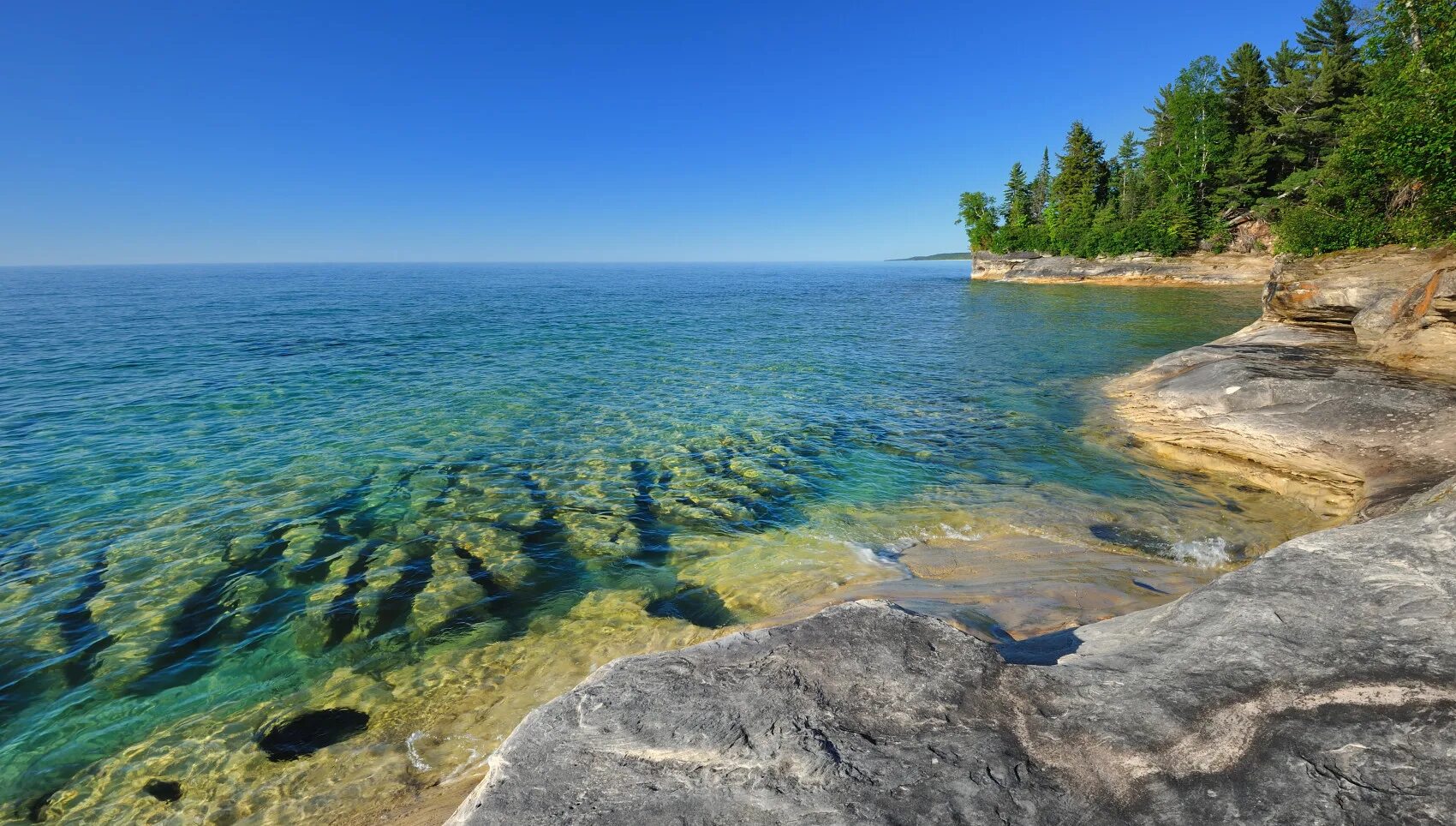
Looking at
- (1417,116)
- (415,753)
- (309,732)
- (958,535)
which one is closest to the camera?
(415,753)

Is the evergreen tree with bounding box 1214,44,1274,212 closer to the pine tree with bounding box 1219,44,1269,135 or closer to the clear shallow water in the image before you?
the pine tree with bounding box 1219,44,1269,135

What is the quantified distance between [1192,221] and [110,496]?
290ft

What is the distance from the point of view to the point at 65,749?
6.43 m

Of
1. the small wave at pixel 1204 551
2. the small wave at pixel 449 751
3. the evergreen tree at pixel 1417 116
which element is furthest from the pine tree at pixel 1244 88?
the small wave at pixel 449 751

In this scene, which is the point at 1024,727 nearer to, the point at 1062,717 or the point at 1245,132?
the point at 1062,717

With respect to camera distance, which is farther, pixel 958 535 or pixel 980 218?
pixel 980 218

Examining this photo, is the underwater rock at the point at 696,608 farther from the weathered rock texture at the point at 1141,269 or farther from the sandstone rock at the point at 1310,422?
the weathered rock texture at the point at 1141,269

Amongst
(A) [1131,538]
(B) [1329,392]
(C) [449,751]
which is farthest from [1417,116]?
(C) [449,751]

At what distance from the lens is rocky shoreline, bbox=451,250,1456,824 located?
3312 mm

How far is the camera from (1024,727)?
3822mm

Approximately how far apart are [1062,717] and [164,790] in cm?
823

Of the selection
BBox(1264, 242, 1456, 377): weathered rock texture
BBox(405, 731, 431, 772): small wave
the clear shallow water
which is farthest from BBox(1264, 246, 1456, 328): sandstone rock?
BBox(405, 731, 431, 772): small wave

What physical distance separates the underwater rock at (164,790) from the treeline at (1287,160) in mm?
32063

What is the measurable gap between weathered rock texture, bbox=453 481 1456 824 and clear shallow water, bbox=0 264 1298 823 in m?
2.98
